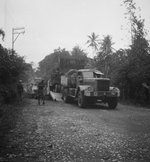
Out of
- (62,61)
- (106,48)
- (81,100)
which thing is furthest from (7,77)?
(106,48)

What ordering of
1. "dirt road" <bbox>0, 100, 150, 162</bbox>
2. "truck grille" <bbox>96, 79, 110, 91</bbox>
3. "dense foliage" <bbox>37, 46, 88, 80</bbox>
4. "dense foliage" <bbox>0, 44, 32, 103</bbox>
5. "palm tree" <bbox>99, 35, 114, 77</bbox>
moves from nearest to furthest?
"dirt road" <bbox>0, 100, 150, 162</bbox> < "dense foliage" <bbox>0, 44, 32, 103</bbox> < "truck grille" <bbox>96, 79, 110, 91</bbox> < "dense foliage" <bbox>37, 46, 88, 80</bbox> < "palm tree" <bbox>99, 35, 114, 77</bbox>

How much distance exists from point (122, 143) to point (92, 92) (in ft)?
30.3

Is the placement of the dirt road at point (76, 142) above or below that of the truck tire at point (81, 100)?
below

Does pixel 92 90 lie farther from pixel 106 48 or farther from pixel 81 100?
pixel 106 48

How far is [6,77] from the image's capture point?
1515 cm

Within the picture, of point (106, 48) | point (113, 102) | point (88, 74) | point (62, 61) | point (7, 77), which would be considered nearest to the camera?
point (7, 77)

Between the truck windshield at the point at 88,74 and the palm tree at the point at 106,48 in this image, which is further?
the palm tree at the point at 106,48

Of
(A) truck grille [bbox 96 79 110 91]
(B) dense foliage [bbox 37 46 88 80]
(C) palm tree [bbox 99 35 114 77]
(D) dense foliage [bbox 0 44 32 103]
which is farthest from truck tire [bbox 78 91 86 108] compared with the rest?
(C) palm tree [bbox 99 35 114 77]

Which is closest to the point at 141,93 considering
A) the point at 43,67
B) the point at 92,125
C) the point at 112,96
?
the point at 112,96

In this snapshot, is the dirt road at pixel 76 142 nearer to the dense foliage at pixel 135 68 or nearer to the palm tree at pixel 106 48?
the dense foliage at pixel 135 68

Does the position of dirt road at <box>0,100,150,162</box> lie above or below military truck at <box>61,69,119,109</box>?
below

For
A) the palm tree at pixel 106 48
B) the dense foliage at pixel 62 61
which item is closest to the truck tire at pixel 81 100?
the dense foliage at pixel 62 61

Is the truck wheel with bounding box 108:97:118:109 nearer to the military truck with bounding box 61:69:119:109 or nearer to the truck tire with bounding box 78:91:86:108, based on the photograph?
the military truck with bounding box 61:69:119:109

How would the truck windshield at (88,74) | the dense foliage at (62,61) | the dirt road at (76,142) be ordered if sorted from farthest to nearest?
the dense foliage at (62,61) → the truck windshield at (88,74) → the dirt road at (76,142)
